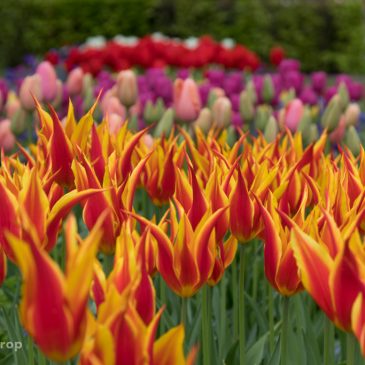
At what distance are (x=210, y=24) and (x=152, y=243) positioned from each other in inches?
646

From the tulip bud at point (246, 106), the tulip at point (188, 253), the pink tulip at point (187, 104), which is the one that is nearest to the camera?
the tulip at point (188, 253)

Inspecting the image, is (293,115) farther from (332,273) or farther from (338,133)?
(332,273)

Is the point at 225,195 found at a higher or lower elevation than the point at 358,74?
higher

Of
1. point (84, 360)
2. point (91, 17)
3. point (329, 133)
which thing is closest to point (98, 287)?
point (84, 360)

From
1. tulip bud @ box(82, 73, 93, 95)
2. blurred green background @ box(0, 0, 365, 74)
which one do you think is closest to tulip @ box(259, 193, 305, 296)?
tulip bud @ box(82, 73, 93, 95)

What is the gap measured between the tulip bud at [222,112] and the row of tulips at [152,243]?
1444mm

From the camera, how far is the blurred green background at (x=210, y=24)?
16.9 metres

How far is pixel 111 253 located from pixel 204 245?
→ 276mm

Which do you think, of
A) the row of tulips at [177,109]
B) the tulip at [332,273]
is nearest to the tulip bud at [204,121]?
the row of tulips at [177,109]

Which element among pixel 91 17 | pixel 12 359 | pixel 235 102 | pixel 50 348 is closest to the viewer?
pixel 50 348

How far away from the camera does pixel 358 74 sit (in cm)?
1822

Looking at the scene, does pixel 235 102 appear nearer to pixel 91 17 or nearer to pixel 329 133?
pixel 329 133

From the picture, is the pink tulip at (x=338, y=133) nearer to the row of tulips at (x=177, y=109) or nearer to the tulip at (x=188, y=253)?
the row of tulips at (x=177, y=109)

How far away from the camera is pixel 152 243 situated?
155 centimetres
